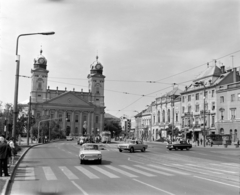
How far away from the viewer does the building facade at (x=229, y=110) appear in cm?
5850

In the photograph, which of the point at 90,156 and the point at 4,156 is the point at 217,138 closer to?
the point at 90,156

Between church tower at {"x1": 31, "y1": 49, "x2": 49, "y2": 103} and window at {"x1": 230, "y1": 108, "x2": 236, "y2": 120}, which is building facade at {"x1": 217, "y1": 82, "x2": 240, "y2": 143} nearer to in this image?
window at {"x1": 230, "y1": 108, "x2": 236, "y2": 120}

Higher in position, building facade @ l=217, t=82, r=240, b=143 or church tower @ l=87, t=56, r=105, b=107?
church tower @ l=87, t=56, r=105, b=107

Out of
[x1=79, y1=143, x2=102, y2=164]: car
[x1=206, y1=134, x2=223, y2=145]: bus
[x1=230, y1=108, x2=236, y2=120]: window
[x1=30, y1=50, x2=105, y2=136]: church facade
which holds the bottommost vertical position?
[x1=79, y1=143, x2=102, y2=164]: car

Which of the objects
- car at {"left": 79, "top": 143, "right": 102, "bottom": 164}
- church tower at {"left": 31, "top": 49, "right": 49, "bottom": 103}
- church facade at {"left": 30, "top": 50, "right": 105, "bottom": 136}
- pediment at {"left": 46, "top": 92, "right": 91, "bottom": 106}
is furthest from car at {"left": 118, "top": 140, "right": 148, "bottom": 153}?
church tower at {"left": 31, "top": 49, "right": 49, "bottom": 103}

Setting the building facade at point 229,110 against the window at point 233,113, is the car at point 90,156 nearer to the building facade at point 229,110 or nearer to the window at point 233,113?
the building facade at point 229,110

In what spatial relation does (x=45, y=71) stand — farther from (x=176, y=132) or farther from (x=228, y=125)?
(x=228, y=125)

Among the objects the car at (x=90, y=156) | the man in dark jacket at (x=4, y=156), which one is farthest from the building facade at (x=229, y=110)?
the man in dark jacket at (x=4, y=156)

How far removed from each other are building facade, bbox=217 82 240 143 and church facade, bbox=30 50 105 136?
81389 millimetres

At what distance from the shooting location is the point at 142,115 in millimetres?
109938

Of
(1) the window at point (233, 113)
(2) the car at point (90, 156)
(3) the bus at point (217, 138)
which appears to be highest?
(1) the window at point (233, 113)

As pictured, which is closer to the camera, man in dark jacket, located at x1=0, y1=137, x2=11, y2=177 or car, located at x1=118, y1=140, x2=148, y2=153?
man in dark jacket, located at x1=0, y1=137, x2=11, y2=177

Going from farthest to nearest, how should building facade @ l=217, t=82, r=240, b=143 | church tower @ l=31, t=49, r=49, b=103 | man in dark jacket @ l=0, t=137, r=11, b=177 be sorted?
1. church tower @ l=31, t=49, r=49, b=103
2. building facade @ l=217, t=82, r=240, b=143
3. man in dark jacket @ l=0, t=137, r=11, b=177

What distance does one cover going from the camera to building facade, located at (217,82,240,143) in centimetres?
5850
